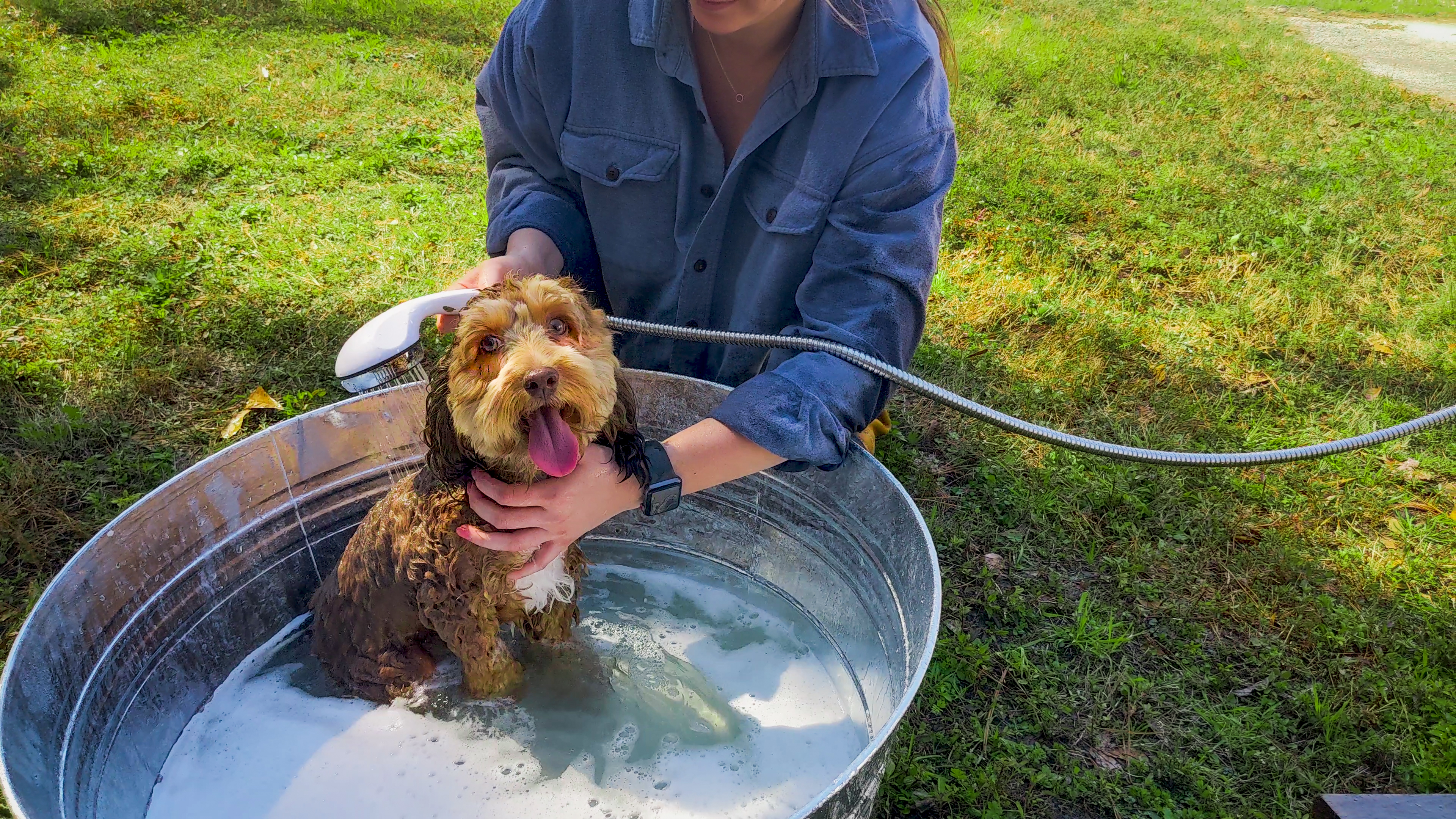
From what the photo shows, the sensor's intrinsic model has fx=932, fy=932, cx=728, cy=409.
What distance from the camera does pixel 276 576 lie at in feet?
9.82

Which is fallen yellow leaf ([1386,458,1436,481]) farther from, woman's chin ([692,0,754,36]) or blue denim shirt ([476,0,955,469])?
woman's chin ([692,0,754,36])

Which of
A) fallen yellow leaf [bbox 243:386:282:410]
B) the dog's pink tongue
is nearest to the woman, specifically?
the dog's pink tongue

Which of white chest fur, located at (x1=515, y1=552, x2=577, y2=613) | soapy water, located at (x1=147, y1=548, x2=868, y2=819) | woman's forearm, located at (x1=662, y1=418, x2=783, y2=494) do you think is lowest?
soapy water, located at (x1=147, y1=548, x2=868, y2=819)

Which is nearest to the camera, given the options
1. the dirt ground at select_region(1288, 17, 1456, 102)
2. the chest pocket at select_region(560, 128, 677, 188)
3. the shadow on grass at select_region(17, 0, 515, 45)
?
the chest pocket at select_region(560, 128, 677, 188)

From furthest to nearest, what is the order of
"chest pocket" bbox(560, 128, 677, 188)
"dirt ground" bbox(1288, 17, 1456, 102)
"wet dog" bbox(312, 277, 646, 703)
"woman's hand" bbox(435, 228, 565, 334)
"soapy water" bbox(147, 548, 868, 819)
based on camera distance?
"dirt ground" bbox(1288, 17, 1456, 102) < "chest pocket" bbox(560, 128, 677, 188) < "soapy water" bbox(147, 548, 868, 819) < "woman's hand" bbox(435, 228, 565, 334) < "wet dog" bbox(312, 277, 646, 703)

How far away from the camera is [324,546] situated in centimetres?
313

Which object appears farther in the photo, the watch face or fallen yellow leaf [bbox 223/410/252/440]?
fallen yellow leaf [bbox 223/410/252/440]

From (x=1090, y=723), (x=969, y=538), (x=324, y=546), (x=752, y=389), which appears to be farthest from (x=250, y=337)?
(x=1090, y=723)

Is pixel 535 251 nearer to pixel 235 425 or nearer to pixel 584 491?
pixel 584 491

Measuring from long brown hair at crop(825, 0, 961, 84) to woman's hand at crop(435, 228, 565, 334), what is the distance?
3.66ft

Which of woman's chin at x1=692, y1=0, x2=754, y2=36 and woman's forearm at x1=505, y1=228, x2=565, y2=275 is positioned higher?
woman's chin at x1=692, y1=0, x2=754, y2=36

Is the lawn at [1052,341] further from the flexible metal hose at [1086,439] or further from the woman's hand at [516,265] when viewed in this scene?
the woman's hand at [516,265]

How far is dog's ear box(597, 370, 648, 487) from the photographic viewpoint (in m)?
2.31

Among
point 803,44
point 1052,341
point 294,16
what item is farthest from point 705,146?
point 294,16
